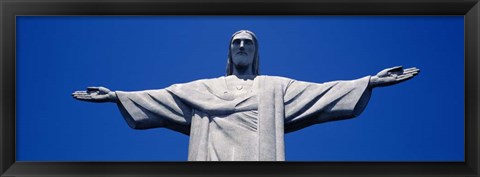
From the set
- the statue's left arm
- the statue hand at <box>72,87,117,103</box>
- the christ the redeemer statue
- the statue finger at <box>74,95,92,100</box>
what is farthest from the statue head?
the statue finger at <box>74,95,92,100</box>

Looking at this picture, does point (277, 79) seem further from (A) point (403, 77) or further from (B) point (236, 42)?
(A) point (403, 77)

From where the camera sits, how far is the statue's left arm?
26469mm

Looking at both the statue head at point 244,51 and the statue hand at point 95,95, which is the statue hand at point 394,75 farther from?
the statue hand at point 95,95

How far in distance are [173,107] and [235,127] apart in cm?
144

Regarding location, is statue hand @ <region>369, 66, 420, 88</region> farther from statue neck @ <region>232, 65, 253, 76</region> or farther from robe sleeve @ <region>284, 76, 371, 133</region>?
statue neck @ <region>232, 65, 253, 76</region>

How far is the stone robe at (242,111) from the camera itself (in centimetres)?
2597

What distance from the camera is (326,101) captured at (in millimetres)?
26531

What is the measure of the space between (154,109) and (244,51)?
1.99 metres

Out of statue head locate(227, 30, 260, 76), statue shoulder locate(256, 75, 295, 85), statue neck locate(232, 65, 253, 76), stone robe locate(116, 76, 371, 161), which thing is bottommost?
stone robe locate(116, 76, 371, 161)

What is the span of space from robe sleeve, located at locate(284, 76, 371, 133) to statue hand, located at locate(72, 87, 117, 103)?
10.6ft

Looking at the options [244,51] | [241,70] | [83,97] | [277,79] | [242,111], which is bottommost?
[242,111]

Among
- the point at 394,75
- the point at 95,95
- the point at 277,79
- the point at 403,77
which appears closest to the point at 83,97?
the point at 95,95

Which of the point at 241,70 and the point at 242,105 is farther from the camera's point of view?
the point at 241,70
